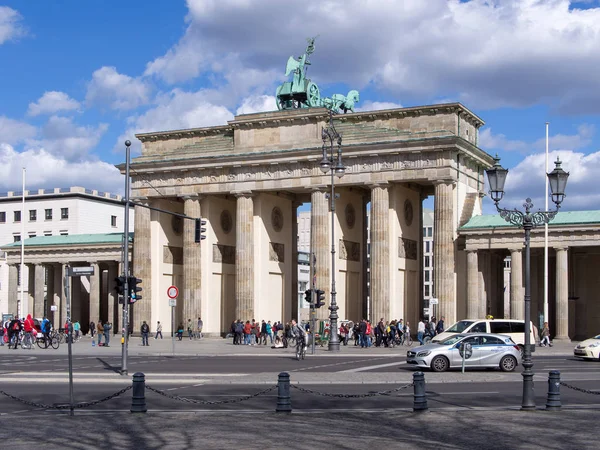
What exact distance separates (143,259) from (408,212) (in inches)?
828

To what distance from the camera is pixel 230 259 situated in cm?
7588

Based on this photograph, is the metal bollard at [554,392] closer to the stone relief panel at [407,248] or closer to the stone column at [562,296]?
the stone column at [562,296]

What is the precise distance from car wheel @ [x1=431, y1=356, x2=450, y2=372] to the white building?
7582 centimetres

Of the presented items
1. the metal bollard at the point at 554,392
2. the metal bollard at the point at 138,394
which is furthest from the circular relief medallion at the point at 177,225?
the metal bollard at the point at 554,392

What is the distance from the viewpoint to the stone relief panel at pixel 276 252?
73.0m

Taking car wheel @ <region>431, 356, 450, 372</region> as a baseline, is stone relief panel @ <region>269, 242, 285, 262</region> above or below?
above

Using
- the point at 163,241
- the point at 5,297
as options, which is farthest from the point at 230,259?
the point at 5,297

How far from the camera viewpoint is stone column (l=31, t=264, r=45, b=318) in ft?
274

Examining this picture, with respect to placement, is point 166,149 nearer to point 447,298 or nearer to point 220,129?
point 220,129

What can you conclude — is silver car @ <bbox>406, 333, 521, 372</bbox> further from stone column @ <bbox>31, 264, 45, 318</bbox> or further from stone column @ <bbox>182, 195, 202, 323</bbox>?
stone column @ <bbox>31, 264, 45, 318</bbox>

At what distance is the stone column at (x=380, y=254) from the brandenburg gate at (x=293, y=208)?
9cm

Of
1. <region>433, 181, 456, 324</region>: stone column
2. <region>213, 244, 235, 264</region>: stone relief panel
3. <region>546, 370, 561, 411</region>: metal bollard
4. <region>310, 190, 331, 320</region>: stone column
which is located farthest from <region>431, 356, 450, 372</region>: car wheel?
<region>213, 244, 235, 264</region>: stone relief panel

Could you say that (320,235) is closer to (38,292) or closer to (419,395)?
(38,292)

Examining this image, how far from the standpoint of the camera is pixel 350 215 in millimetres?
71750
